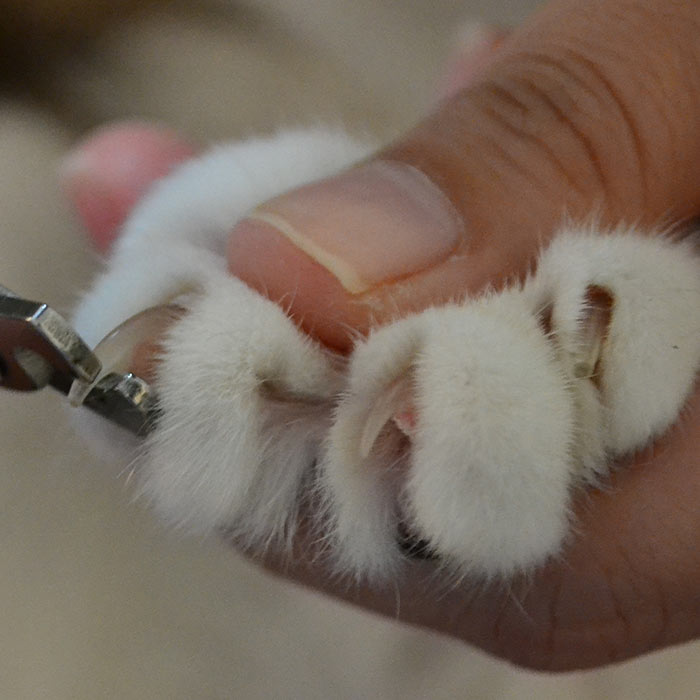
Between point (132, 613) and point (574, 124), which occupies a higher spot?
point (574, 124)

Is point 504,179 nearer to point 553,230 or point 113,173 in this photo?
point 553,230

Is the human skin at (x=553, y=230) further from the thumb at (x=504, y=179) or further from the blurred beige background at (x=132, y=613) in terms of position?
the blurred beige background at (x=132, y=613)

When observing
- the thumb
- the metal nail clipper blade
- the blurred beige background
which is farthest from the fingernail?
the blurred beige background

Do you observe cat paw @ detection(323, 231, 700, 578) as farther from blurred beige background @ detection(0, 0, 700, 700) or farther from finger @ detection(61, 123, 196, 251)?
finger @ detection(61, 123, 196, 251)

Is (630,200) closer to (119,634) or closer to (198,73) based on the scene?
(119,634)

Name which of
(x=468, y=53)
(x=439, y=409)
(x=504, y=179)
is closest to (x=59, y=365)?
(x=439, y=409)

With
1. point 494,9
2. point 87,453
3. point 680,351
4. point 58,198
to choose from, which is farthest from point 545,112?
point 494,9
